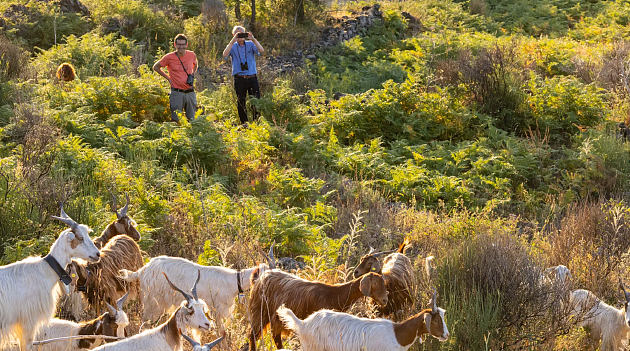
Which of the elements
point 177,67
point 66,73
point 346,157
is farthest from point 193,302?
point 66,73

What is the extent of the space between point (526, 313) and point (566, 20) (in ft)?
66.5

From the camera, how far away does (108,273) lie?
18.4ft

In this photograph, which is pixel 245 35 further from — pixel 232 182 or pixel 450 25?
pixel 450 25

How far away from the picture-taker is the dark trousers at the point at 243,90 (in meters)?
11.4

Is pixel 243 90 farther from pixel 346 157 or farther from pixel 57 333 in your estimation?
pixel 57 333

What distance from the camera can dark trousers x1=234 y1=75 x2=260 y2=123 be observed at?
1135 cm

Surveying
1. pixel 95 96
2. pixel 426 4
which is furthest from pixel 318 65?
pixel 426 4

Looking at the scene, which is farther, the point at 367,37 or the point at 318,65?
the point at 367,37

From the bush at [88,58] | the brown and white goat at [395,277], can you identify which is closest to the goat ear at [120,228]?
the brown and white goat at [395,277]

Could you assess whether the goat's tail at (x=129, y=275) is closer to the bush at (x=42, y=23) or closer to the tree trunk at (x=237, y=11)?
the bush at (x=42, y=23)

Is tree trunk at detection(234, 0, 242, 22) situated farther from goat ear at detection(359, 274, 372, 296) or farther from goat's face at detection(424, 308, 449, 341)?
goat's face at detection(424, 308, 449, 341)

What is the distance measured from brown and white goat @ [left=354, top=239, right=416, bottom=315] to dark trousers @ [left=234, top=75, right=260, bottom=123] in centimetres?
635

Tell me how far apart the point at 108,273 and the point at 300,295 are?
1.97 m

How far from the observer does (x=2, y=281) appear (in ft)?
15.0
